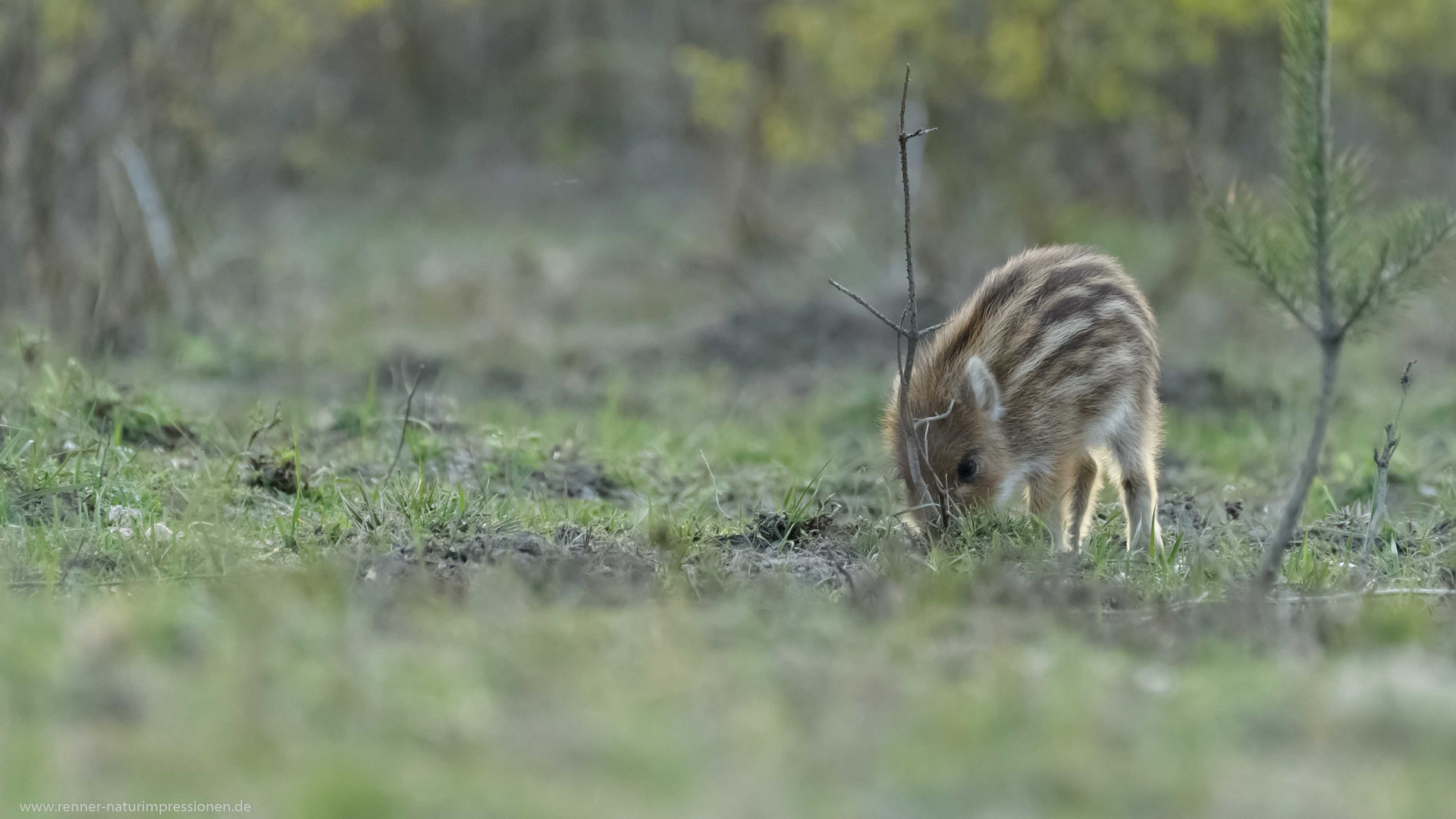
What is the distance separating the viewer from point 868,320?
1056cm

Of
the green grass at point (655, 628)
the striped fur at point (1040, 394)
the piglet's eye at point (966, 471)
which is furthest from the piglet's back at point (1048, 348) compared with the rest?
the green grass at point (655, 628)

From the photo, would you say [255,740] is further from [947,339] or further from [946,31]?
[946,31]

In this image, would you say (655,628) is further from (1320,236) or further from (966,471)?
(966,471)

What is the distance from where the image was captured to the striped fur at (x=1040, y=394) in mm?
5449

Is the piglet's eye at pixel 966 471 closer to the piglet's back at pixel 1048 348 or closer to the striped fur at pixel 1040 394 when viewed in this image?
the striped fur at pixel 1040 394

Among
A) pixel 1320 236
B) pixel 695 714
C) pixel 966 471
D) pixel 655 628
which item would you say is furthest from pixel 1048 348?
pixel 695 714

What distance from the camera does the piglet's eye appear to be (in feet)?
17.9

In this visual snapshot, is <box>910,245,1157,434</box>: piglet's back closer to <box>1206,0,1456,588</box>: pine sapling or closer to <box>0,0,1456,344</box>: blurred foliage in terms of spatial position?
<box>0,0,1456,344</box>: blurred foliage

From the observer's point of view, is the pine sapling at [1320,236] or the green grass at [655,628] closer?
the green grass at [655,628]

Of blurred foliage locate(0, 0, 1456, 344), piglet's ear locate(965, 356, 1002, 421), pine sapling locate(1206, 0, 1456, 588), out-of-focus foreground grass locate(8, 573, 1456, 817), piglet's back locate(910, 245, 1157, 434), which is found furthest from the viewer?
blurred foliage locate(0, 0, 1456, 344)

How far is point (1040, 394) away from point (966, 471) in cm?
42

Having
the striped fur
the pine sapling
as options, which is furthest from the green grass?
the pine sapling

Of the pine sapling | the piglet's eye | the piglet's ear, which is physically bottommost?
the piglet's eye

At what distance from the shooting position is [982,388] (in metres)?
5.40
